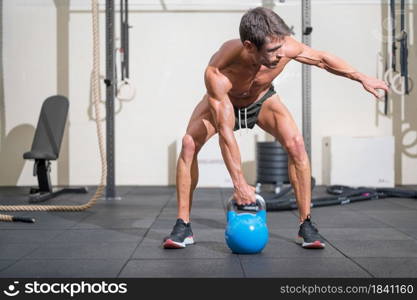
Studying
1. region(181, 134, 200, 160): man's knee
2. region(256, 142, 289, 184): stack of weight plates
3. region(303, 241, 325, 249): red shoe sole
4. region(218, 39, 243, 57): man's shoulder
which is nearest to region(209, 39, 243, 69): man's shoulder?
region(218, 39, 243, 57): man's shoulder

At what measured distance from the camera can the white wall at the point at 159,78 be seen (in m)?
6.28

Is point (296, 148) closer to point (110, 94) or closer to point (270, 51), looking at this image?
point (270, 51)

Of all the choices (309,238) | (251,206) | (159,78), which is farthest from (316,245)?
(159,78)

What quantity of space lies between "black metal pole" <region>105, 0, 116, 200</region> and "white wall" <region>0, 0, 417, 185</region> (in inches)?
53.0

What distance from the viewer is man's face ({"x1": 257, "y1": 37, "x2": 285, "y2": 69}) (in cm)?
221

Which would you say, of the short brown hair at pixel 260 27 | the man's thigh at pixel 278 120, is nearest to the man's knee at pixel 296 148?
the man's thigh at pixel 278 120

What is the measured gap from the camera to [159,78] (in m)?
6.37

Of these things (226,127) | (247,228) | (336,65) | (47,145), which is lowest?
(247,228)

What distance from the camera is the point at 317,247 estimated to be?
8.35ft

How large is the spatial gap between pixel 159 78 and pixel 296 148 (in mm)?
4007

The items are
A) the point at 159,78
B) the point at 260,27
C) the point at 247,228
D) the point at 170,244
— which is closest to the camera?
the point at 260,27

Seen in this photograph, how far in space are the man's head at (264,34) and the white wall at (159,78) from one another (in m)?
4.07

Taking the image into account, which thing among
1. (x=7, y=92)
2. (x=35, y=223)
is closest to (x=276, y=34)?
(x=35, y=223)

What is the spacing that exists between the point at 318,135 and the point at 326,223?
302 centimetres
